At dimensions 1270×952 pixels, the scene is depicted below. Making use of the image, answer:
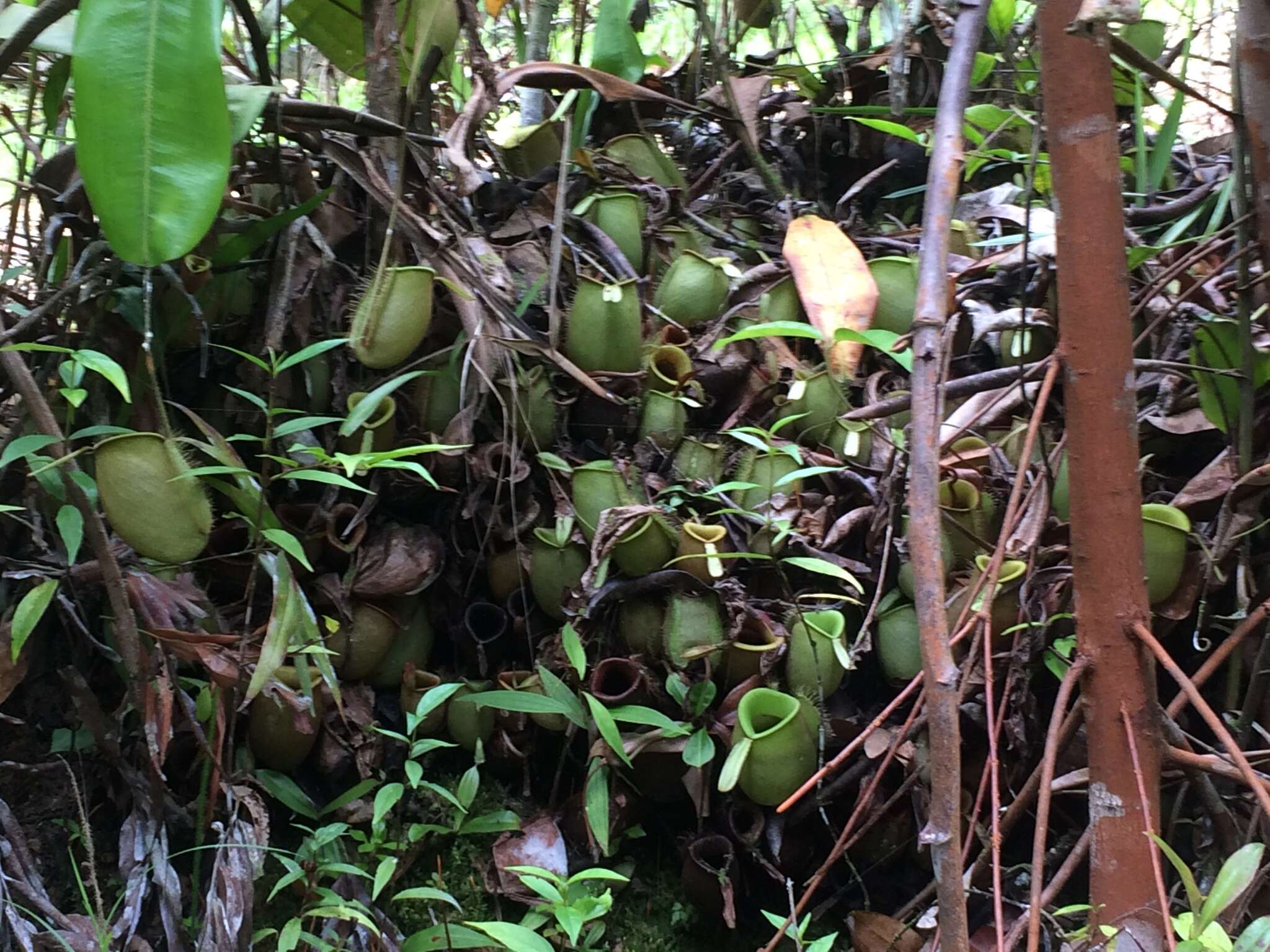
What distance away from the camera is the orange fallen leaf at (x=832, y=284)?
1.39 meters

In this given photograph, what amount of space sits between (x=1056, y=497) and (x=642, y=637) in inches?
23.1

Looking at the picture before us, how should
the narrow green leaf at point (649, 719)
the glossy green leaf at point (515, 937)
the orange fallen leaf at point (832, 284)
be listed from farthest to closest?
the orange fallen leaf at point (832, 284) < the narrow green leaf at point (649, 719) < the glossy green leaf at point (515, 937)

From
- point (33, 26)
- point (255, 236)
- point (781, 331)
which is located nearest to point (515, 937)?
point (781, 331)

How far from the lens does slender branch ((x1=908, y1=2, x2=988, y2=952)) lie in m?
0.62

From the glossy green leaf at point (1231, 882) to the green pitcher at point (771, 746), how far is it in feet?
1.53

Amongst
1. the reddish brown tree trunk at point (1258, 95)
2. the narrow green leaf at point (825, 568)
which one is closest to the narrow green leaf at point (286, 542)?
the narrow green leaf at point (825, 568)

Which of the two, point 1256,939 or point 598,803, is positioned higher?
point 1256,939

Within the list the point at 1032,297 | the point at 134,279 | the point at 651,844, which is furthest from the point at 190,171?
the point at 1032,297

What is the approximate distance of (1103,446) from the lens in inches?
31.3

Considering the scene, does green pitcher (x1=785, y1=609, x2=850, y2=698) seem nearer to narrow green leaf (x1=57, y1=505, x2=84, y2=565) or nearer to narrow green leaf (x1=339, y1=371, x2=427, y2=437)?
narrow green leaf (x1=339, y1=371, x2=427, y2=437)

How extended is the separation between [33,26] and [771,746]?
115 centimetres

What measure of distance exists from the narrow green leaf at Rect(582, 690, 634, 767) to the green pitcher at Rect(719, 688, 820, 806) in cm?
13

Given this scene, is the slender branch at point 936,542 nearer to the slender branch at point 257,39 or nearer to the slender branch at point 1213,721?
the slender branch at point 1213,721

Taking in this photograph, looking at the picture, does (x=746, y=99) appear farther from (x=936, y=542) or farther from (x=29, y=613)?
(x=29, y=613)
